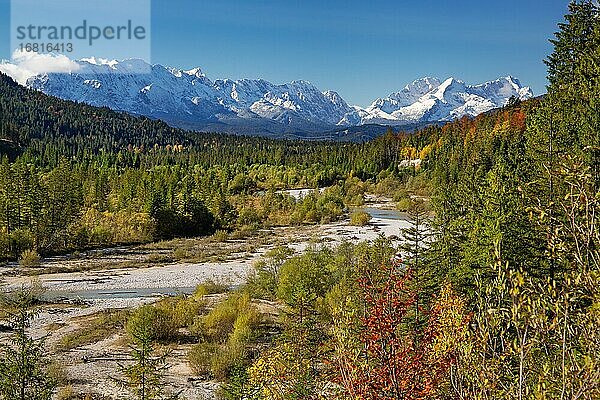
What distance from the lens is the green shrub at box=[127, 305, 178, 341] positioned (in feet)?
69.0

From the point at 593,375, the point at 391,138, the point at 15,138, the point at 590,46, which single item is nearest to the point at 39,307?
the point at 593,375

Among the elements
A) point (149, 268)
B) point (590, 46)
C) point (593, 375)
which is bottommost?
point (149, 268)

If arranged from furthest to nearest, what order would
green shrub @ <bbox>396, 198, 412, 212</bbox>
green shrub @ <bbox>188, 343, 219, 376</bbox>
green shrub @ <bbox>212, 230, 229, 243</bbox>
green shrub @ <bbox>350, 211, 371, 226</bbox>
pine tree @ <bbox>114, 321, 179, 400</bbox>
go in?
green shrub @ <bbox>396, 198, 412, 212</bbox> < green shrub @ <bbox>350, 211, 371, 226</bbox> < green shrub @ <bbox>212, 230, 229, 243</bbox> < green shrub @ <bbox>188, 343, 219, 376</bbox> < pine tree @ <bbox>114, 321, 179, 400</bbox>

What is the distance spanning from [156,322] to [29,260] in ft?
73.5

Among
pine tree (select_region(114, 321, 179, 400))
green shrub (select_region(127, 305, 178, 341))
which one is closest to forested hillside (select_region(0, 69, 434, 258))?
green shrub (select_region(127, 305, 178, 341))

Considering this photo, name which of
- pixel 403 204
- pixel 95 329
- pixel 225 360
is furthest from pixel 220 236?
pixel 225 360

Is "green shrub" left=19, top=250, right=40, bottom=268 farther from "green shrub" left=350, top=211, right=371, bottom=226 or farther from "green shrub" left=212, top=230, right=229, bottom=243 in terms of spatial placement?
"green shrub" left=350, top=211, right=371, bottom=226

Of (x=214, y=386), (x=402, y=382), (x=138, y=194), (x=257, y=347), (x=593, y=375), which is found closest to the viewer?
(x=593, y=375)

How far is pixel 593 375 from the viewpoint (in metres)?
3.80

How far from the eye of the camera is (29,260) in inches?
1547

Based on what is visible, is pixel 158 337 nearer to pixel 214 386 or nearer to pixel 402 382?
pixel 214 386

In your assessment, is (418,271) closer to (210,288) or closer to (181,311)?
(181,311)

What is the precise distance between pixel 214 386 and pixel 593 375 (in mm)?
15514

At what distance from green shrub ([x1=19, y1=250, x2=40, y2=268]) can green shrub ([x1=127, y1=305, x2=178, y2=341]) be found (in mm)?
21063
